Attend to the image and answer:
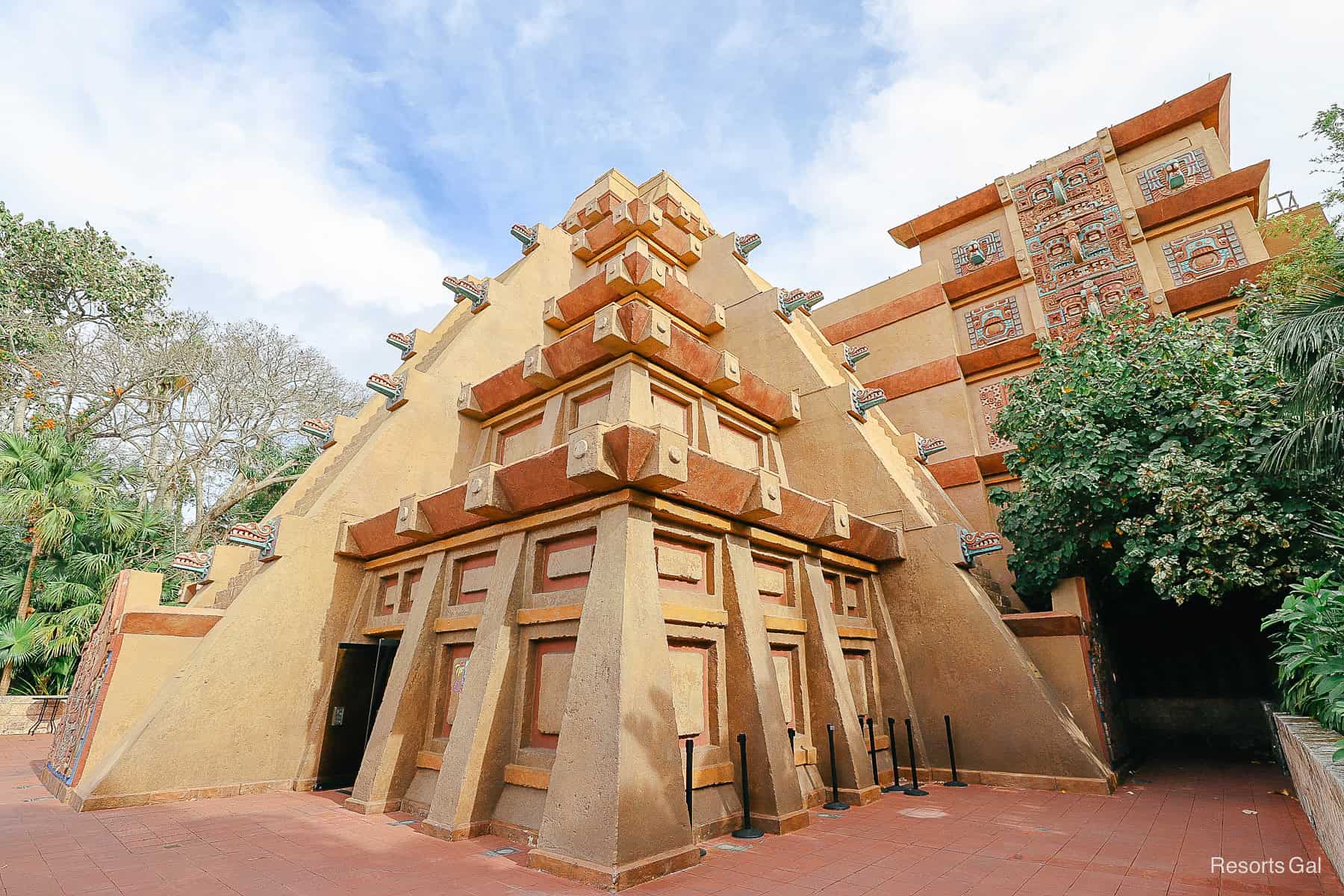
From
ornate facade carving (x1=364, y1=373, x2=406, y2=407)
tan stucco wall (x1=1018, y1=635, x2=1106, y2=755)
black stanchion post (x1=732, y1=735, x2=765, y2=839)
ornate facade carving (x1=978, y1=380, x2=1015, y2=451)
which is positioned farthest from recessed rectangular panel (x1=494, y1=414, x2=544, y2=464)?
ornate facade carving (x1=978, y1=380, x2=1015, y2=451)

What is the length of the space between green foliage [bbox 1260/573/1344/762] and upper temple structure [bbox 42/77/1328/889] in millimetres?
2770

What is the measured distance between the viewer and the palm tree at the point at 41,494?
51.6 ft

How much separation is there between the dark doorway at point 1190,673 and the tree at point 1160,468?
2.00 metres

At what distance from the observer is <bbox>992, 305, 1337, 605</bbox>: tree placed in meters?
8.32

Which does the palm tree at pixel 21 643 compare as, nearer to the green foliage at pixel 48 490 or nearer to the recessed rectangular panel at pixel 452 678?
the green foliage at pixel 48 490

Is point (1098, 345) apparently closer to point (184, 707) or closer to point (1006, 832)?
point (1006, 832)

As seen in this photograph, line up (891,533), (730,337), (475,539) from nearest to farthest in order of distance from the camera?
(475,539), (891,533), (730,337)

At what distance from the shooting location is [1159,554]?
867 cm

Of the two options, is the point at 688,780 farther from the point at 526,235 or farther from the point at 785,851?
the point at 526,235

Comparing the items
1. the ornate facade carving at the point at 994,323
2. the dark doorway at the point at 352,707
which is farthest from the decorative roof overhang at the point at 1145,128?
the dark doorway at the point at 352,707

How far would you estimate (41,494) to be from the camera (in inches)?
632

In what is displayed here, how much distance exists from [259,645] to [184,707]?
1070 mm

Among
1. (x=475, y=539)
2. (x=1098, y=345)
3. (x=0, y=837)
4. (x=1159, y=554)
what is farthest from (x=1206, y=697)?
(x=0, y=837)

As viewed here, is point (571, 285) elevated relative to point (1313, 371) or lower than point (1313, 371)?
elevated
